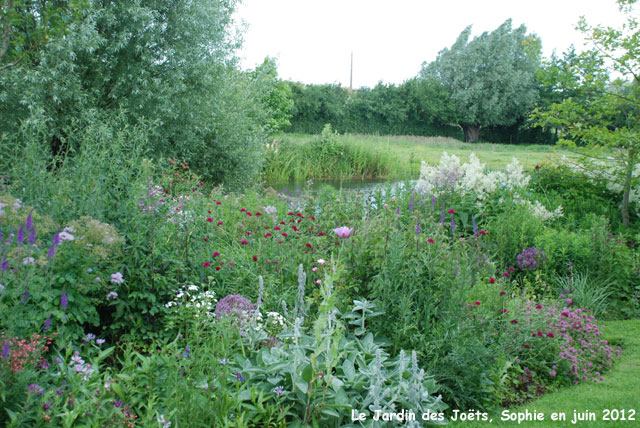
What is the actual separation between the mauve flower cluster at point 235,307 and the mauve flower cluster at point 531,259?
3.40 meters

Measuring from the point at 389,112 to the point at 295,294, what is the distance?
31402 millimetres

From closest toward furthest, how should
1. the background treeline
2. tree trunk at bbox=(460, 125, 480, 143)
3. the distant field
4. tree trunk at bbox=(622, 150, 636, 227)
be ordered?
tree trunk at bbox=(622, 150, 636, 227) < the distant field < the background treeline < tree trunk at bbox=(460, 125, 480, 143)

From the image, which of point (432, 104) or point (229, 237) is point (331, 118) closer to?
point (432, 104)

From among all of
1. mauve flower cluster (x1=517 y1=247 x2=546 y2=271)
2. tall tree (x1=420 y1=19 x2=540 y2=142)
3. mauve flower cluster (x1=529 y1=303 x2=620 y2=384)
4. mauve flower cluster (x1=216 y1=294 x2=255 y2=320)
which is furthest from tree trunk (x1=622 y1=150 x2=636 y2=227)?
tall tree (x1=420 y1=19 x2=540 y2=142)

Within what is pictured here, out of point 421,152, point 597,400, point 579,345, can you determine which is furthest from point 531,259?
point 421,152

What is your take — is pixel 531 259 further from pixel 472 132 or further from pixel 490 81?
pixel 472 132

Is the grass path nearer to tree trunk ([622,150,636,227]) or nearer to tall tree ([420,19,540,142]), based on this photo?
tree trunk ([622,150,636,227])

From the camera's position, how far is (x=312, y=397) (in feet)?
8.02

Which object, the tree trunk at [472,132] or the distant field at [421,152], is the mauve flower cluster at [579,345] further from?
the tree trunk at [472,132]

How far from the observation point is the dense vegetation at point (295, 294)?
7.47ft

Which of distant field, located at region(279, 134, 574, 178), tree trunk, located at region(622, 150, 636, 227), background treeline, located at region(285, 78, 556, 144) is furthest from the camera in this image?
background treeline, located at region(285, 78, 556, 144)

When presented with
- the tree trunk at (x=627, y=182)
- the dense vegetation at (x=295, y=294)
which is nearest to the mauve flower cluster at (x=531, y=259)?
Answer: the dense vegetation at (x=295, y=294)

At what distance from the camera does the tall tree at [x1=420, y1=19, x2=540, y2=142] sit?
36250mm

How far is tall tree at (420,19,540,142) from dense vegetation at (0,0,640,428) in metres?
31.0
